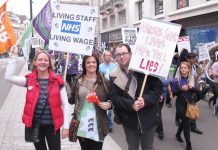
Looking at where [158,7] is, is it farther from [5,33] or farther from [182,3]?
[5,33]

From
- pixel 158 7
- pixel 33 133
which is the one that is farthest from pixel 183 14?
pixel 33 133

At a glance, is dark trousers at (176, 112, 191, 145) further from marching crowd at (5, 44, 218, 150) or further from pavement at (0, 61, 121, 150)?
marching crowd at (5, 44, 218, 150)

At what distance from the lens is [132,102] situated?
12.9 ft

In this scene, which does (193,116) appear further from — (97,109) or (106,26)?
(106,26)

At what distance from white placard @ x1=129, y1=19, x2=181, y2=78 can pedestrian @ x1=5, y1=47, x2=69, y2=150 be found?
937 mm

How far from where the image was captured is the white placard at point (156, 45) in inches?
165

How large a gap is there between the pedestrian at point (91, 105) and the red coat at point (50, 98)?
26cm

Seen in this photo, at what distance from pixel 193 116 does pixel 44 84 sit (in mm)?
2974

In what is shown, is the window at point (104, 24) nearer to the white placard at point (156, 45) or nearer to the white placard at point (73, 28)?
the white placard at point (73, 28)

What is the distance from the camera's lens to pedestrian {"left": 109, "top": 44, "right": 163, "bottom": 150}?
3.99 metres

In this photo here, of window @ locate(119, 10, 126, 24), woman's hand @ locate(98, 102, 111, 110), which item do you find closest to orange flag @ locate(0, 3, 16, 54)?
woman's hand @ locate(98, 102, 111, 110)

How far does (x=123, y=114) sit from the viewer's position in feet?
13.5

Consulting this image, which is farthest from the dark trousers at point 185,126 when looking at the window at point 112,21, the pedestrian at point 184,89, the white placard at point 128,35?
the window at point 112,21

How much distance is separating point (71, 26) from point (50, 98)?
3.95ft
